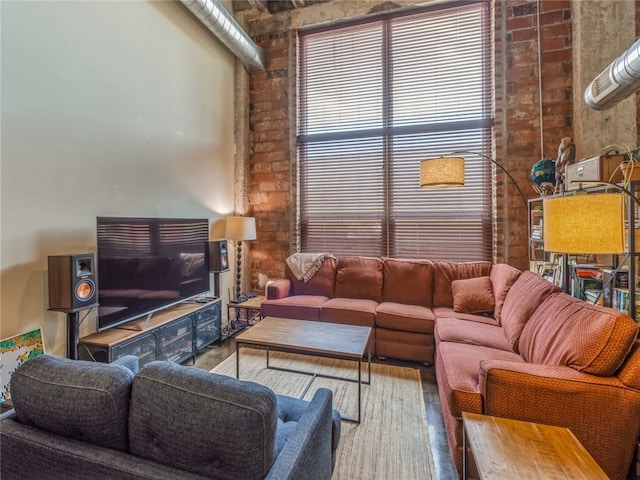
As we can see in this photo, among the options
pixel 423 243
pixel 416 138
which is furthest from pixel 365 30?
pixel 423 243

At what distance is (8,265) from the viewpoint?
75.0 inches

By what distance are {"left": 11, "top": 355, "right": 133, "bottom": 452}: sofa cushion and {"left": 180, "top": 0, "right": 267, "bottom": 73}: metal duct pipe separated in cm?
333

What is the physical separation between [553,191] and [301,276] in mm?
2638

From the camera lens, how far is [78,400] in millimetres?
888

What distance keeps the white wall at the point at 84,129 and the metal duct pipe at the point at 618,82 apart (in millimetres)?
3742

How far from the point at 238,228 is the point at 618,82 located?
11.9 ft

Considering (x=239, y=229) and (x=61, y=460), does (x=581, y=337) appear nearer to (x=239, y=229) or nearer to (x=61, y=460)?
(x=61, y=460)

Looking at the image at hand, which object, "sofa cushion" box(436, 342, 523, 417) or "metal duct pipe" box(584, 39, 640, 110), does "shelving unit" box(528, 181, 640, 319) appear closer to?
"sofa cushion" box(436, 342, 523, 417)

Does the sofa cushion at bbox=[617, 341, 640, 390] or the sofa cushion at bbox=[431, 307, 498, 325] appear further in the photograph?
the sofa cushion at bbox=[431, 307, 498, 325]

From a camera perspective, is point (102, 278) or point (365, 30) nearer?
point (102, 278)

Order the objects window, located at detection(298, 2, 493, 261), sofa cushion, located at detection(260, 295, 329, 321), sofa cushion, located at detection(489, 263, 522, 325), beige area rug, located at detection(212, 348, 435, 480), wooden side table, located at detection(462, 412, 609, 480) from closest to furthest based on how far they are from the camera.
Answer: wooden side table, located at detection(462, 412, 609, 480) < beige area rug, located at detection(212, 348, 435, 480) < sofa cushion, located at detection(489, 263, 522, 325) < sofa cushion, located at detection(260, 295, 329, 321) < window, located at detection(298, 2, 493, 261)

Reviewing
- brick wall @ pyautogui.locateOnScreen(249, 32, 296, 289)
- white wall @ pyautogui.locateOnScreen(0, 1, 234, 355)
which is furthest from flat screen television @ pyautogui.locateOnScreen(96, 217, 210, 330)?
brick wall @ pyautogui.locateOnScreen(249, 32, 296, 289)

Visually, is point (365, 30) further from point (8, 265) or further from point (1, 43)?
point (8, 265)

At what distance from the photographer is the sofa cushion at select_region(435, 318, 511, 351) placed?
7.57ft
